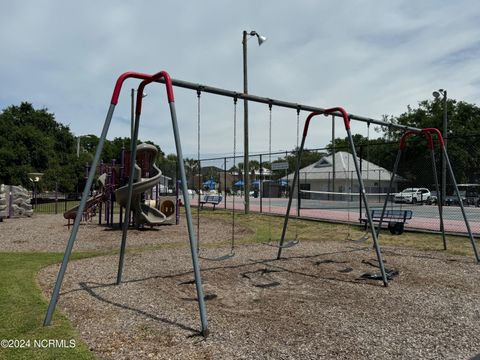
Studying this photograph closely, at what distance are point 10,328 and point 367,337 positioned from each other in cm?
322

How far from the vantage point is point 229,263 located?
6.81 metres

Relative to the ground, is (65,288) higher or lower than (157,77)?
lower

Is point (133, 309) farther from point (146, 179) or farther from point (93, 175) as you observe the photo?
point (146, 179)

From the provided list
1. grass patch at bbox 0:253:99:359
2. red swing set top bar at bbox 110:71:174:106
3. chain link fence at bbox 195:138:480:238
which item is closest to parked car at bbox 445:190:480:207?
chain link fence at bbox 195:138:480:238

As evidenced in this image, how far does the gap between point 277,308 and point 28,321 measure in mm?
2514

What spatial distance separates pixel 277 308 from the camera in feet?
14.1

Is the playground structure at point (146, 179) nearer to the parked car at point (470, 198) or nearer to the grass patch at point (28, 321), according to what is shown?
the grass patch at point (28, 321)

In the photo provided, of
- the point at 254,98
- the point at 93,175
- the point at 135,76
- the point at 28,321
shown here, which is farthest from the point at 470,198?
the point at 28,321

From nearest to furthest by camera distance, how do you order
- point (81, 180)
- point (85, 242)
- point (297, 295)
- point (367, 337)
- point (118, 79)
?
1. point (367, 337)
2. point (118, 79)
3. point (297, 295)
4. point (85, 242)
5. point (81, 180)

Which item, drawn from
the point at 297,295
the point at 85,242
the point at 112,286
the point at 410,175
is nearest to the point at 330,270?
the point at 297,295

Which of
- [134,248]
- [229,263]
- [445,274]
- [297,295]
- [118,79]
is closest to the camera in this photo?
[118,79]

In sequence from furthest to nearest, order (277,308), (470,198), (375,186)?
(375,186)
(470,198)
(277,308)

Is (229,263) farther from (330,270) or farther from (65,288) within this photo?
(65,288)

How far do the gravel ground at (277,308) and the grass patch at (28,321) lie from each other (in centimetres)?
15
